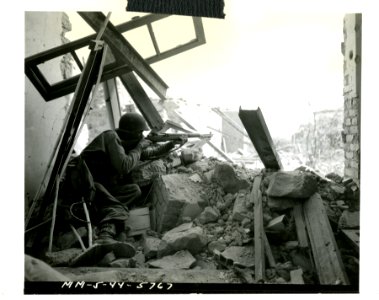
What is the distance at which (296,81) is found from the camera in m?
3.39

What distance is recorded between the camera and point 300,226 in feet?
9.50

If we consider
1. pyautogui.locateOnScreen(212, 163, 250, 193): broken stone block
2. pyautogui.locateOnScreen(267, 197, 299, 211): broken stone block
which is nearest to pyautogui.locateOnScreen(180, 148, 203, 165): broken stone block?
pyautogui.locateOnScreen(212, 163, 250, 193): broken stone block

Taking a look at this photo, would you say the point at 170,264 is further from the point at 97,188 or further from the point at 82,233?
the point at 97,188

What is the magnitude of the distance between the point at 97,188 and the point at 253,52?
82.1 inches

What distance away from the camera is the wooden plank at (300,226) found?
9.21 ft

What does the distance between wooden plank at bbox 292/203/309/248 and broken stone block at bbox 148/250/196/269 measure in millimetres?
927

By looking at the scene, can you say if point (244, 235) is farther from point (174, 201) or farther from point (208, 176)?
point (208, 176)

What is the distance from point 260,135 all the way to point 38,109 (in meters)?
2.36

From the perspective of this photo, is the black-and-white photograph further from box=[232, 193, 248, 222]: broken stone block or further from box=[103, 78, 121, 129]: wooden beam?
box=[103, 78, 121, 129]: wooden beam

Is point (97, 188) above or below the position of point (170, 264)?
above

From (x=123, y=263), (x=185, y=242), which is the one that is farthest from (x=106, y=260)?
(x=185, y=242)
